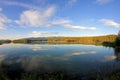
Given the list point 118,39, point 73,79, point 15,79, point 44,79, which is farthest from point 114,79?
point 118,39

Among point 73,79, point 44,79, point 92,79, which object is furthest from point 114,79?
point 44,79

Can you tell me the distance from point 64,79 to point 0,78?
7.42m

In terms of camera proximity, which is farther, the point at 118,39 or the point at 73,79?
the point at 118,39

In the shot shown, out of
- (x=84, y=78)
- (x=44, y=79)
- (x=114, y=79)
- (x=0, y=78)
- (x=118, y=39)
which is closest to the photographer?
(x=114, y=79)

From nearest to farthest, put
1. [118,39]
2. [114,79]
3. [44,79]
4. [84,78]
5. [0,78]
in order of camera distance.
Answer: [114,79]
[0,78]
[44,79]
[84,78]
[118,39]

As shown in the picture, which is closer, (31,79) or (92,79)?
(31,79)

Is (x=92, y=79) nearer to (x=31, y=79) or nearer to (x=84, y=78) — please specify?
(x=84, y=78)

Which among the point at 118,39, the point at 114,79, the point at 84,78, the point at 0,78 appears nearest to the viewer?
the point at 114,79

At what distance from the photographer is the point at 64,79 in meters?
21.0

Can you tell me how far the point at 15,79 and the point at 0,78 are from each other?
2.93 m

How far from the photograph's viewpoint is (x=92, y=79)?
20.9 meters

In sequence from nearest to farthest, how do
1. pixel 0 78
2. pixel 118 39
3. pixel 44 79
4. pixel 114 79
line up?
pixel 114 79 < pixel 0 78 < pixel 44 79 < pixel 118 39

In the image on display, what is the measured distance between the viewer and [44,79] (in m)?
20.3

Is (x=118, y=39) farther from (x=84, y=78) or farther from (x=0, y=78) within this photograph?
(x=0, y=78)
